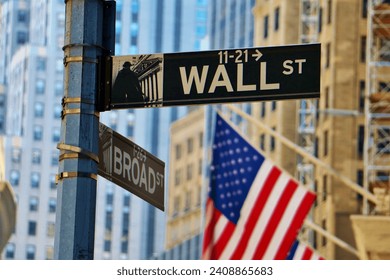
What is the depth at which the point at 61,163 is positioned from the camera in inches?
299

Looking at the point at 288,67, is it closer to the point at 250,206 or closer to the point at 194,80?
the point at 194,80

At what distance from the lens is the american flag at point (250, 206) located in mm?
30641

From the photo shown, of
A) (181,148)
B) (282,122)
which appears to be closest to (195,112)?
(181,148)

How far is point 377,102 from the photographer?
55.3 m

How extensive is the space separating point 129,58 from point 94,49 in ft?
0.82

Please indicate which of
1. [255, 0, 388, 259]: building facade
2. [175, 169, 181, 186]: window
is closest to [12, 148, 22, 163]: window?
[175, 169, 181, 186]: window

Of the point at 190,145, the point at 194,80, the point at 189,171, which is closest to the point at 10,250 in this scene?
the point at 190,145

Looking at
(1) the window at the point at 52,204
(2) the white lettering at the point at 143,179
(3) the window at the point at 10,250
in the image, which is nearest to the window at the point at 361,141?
(2) the white lettering at the point at 143,179

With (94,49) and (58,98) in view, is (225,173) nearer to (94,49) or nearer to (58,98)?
(94,49)

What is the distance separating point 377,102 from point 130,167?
Result: 4793 centimetres

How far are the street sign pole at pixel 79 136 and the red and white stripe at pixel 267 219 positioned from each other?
72.5ft

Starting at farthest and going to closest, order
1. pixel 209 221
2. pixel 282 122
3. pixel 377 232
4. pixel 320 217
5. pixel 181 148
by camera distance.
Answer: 1. pixel 181 148
2. pixel 282 122
3. pixel 320 217
4. pixel 377 232
5. pixel 209 221

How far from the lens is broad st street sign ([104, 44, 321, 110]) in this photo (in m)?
7.59

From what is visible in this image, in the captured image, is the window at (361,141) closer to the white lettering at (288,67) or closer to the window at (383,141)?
the window at (383,141)
